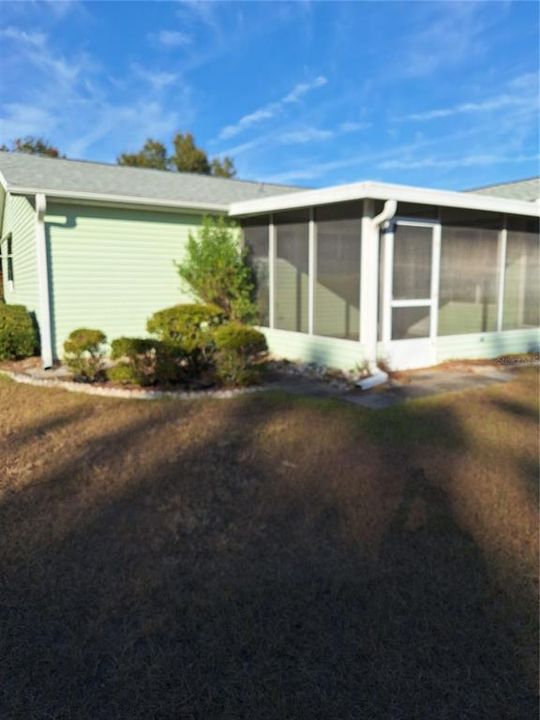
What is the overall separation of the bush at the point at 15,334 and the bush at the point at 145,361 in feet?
9.42

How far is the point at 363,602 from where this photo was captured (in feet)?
9.64

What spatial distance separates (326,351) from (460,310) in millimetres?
2287

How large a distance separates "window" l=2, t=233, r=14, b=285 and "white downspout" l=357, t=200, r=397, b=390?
790cm

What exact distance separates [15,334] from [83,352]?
2383 millimetres

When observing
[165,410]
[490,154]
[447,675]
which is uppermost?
[490,154]

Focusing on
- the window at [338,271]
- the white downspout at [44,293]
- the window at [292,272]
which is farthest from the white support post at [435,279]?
the white downspout at [44,293]

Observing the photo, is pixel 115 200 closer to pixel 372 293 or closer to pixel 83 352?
pixel 83 352

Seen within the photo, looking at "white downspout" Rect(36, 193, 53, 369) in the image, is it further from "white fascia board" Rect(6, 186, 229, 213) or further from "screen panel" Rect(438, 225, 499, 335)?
"screen panel" Rect(438, 225, 499, 335)

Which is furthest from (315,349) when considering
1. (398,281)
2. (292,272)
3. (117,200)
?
(117,200)

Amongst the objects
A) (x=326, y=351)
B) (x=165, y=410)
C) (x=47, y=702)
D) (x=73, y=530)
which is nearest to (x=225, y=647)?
(x=47, y=702)

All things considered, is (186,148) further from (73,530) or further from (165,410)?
(73,530)

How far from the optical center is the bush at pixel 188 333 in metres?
7.07

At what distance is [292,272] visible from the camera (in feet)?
29.3

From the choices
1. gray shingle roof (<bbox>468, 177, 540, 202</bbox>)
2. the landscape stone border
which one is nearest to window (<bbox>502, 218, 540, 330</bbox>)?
gray shingle roof (<bbox>468, 177, 540, 202</bbox>)
